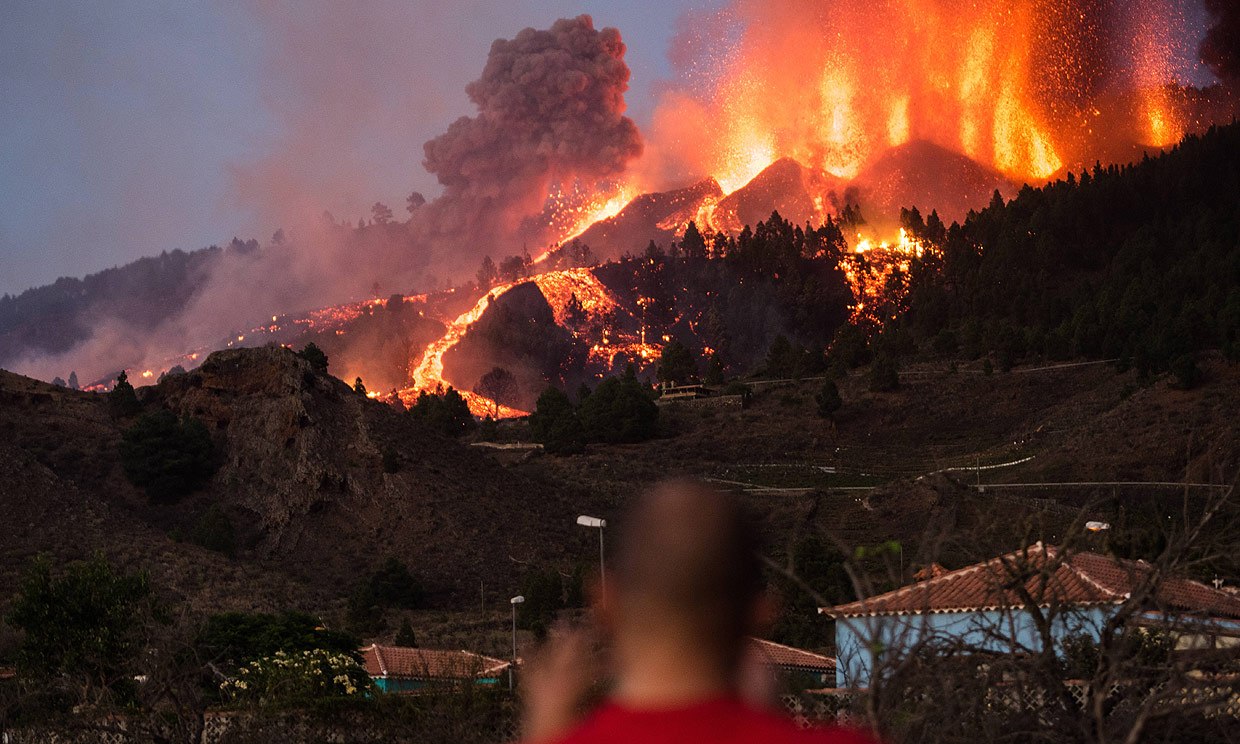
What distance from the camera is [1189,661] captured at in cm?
642

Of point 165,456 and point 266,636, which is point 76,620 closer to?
point 266,636

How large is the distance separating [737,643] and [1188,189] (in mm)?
107947

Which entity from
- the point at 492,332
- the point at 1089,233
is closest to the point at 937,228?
the point at 1089,233

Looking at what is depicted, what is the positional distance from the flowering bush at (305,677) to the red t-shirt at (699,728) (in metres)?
13.0

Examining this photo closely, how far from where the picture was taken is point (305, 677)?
51.6 feet

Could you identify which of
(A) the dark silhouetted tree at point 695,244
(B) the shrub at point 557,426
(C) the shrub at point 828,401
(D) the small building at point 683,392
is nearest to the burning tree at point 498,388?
(A) the dark silhouetted tree at point 695,244

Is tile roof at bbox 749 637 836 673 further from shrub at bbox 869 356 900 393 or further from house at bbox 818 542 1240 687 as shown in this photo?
shrub at bbox 869 356 900 393

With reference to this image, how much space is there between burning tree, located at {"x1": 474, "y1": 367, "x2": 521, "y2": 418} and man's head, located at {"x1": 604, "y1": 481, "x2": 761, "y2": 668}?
404ft

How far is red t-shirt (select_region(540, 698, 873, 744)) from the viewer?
1596mm

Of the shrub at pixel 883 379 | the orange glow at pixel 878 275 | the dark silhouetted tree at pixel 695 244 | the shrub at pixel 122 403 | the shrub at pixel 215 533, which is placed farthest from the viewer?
the dark silhouetted tree at pixel 695 244

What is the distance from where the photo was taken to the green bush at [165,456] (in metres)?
50.3

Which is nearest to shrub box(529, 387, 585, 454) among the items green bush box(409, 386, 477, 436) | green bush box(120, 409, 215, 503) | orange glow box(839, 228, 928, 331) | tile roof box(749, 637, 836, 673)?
green bush box(409, 386, 477, 436)

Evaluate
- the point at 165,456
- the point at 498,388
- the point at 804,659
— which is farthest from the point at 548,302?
the point at 804,659

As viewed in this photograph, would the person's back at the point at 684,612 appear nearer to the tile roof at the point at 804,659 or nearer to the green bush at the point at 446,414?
the tile roof at the point at 804,659
